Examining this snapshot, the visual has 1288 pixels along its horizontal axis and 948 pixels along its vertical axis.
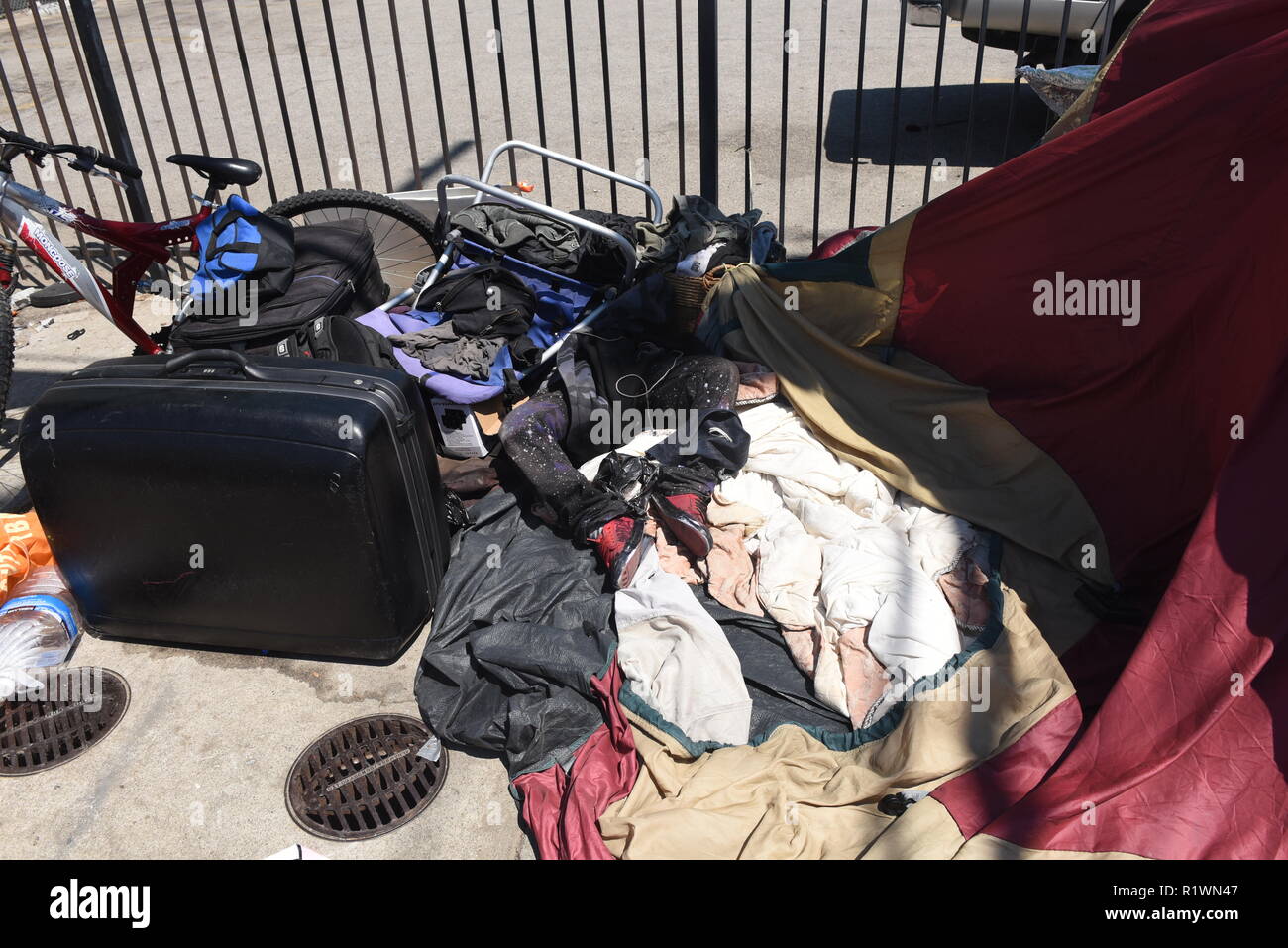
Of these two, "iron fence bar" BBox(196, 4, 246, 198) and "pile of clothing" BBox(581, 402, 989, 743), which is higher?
"iron fence bar" BBox(196, 4, 246, 198)

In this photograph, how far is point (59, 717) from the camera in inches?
120

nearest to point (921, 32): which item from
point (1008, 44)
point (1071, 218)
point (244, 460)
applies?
point (1008, 44)

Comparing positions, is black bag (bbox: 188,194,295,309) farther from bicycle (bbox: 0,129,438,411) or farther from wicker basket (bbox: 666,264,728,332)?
wicker basket (bbox: 666,264,728,332)

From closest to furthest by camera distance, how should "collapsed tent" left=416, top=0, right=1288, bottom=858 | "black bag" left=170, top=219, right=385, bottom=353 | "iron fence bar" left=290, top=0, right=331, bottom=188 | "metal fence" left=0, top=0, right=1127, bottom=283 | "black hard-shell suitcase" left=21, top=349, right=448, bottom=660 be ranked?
"collapsed tent" left=416, top=0, right=1288, bottom=858 → "black hard-shell suitcase" left=21, top=349, right=448, bottom=660 → "black bag" left=170, top=219, right=385, bottom=353 → "iron fence bar" left=290, top=0, right=331, bottom=188 → "metal fence" left=0, top=0, right=1127, bottom=283

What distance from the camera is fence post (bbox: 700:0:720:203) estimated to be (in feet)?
14.3

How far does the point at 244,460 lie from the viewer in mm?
2793

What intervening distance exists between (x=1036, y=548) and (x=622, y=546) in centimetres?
134

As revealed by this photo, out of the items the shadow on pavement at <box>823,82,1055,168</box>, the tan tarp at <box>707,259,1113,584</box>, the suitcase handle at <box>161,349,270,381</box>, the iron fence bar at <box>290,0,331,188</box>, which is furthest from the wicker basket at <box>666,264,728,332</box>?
the shadow on pavement at <box>823,82,1055,168</box>

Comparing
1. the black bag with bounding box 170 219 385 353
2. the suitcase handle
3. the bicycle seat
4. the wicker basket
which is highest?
the bicycle seat

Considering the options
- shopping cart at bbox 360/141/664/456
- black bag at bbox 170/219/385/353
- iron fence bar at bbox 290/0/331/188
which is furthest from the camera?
iron fence bar at bbox 290/0/331/188

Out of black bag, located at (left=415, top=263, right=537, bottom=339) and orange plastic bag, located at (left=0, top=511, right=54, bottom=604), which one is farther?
black bag, located at (left=415, top=263, right=537, bottom=339)

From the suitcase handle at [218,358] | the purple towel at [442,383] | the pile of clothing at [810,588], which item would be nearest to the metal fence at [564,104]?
the purple towel at [442,383]

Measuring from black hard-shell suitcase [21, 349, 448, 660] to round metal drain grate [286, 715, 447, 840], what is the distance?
280 mm

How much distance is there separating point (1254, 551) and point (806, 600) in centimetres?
125
